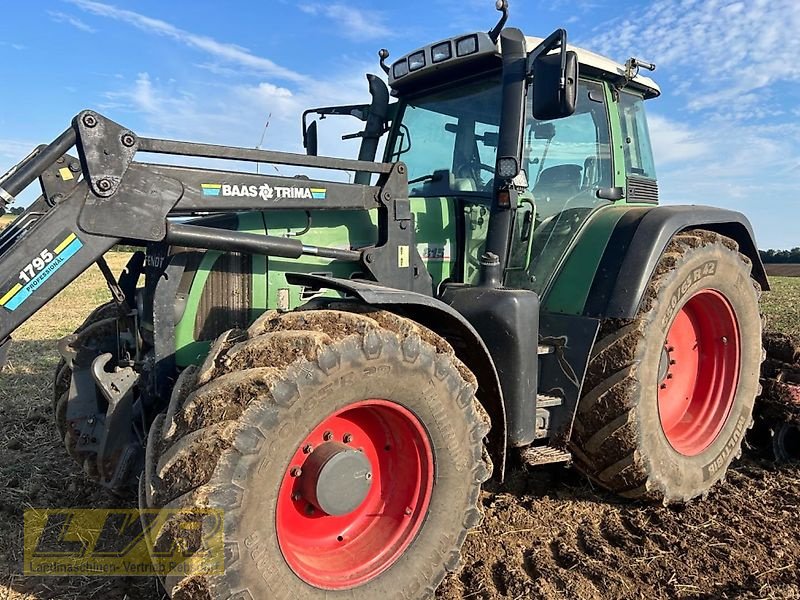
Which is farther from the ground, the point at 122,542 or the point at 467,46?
the point at 467,46

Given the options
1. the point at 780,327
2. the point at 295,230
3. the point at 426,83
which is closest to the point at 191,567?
the point at 295,230

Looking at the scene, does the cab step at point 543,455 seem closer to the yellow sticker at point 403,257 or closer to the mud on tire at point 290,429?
the mud on tire at point 290,429

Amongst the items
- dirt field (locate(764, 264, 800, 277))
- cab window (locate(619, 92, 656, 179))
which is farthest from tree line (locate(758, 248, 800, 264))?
cab window (locate(619, 92, 656, 179))

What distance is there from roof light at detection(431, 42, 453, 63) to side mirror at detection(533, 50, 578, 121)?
2.53 feet

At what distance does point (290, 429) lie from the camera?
246 cm

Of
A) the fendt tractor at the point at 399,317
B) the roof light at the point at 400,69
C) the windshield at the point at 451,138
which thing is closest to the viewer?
the fendt tractor at the point at 399,317

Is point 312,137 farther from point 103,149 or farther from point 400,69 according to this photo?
point 103,149

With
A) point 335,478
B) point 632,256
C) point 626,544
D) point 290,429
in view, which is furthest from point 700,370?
point 290,429

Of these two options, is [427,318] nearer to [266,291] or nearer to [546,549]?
[266,291]

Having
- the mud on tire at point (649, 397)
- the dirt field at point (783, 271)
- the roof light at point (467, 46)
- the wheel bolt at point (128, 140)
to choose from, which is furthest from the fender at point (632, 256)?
the dirt field at point (783, 271)

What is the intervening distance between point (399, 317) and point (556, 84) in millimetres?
1325

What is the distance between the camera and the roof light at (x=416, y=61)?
3.99 metres

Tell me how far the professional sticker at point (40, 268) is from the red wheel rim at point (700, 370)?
140 inches

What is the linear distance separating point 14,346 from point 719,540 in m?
8.97
